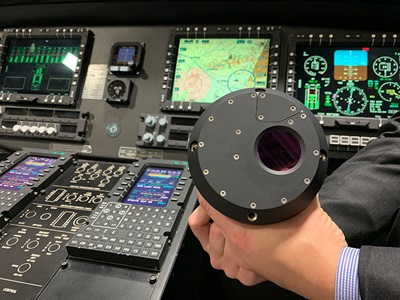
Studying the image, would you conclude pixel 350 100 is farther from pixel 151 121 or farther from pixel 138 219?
pixel 138 219

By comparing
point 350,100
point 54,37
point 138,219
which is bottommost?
point 138,219

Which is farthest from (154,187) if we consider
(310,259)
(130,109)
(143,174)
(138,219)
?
(310,259)

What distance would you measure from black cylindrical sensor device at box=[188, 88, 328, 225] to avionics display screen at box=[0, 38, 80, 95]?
61.5 inches

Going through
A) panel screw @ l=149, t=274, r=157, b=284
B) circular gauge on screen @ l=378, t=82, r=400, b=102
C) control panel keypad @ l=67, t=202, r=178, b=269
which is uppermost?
circular gauge on screen @ l=378, t=82, r=400, b=102

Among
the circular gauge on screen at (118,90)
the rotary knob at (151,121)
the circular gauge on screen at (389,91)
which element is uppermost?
the circular gauge on screen at (389,91)

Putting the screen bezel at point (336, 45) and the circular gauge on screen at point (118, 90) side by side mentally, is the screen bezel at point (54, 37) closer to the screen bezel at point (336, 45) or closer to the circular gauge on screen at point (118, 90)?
the circular gauge on screen at point (118, 90)

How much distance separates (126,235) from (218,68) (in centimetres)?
109

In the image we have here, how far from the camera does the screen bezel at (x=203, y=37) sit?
1.83 m

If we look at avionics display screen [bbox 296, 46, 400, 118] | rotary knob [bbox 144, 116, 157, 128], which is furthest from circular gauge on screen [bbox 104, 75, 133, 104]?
avionics display screen [bbox 296, 46, 400, 118]

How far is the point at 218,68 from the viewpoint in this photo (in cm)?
189

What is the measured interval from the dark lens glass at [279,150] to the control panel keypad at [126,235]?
1.65 feet

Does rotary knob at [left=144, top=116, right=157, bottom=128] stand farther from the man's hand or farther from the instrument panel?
the man's hand

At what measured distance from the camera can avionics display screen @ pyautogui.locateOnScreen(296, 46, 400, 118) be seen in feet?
5.66

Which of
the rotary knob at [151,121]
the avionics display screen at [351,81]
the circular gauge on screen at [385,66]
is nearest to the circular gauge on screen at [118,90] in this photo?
the rotary knob at [151,121]
